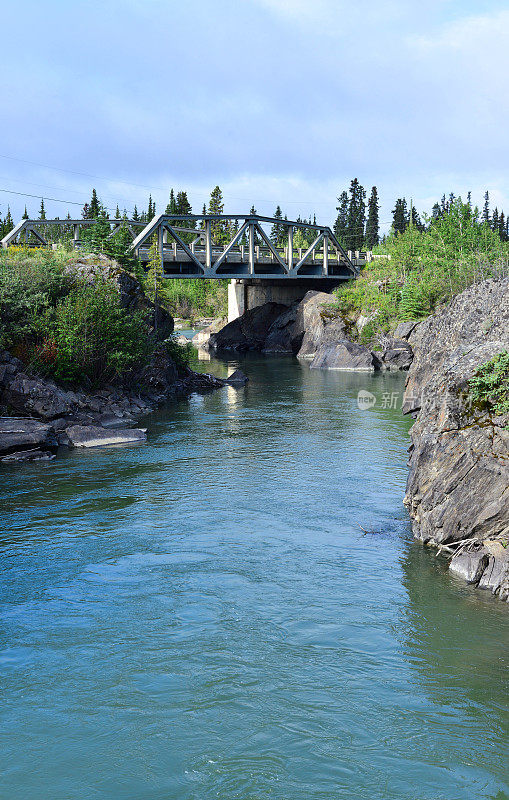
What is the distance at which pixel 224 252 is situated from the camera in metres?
80.7

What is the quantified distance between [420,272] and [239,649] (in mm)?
81437

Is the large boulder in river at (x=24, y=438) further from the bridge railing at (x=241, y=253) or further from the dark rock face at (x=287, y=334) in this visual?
the dark rock face at (x=287, y=334)

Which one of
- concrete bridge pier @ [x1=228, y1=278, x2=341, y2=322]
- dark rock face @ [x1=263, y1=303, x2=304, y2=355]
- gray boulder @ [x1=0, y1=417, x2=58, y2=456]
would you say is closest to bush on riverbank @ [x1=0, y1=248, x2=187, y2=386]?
gray boulder @ [x1=0, y1=417, x2=58, y2=456]

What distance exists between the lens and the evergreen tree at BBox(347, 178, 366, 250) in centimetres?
15988

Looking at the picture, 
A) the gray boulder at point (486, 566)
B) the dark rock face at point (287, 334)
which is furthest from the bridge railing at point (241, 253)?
the gray boulder at point (486, 566)

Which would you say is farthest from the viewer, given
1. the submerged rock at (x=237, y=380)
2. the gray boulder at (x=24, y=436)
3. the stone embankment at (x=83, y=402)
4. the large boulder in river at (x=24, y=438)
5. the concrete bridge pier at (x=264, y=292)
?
the concrete bridge pier at (x=264, y=292)

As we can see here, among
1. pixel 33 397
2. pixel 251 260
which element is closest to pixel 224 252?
pixel 251 260

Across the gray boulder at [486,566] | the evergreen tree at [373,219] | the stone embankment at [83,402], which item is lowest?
the gray boulder at [486,566]

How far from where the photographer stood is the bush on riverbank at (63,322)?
4028 cm

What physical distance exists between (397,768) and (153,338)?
4240 cm


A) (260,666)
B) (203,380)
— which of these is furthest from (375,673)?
(203,380)

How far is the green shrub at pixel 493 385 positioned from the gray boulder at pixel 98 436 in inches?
793

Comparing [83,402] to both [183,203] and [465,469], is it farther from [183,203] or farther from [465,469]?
[183,203]

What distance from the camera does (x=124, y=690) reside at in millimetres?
13672
